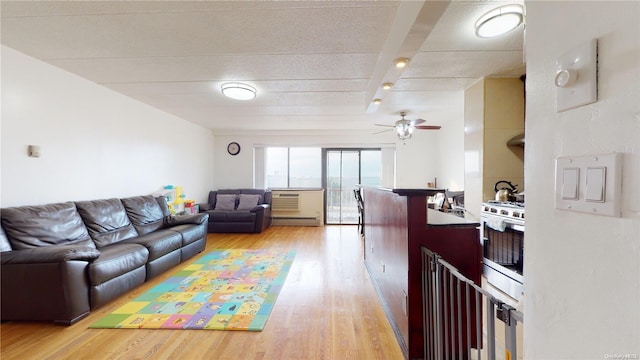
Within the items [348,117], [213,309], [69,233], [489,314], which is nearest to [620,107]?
[489,314]

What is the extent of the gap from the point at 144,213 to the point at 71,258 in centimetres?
168

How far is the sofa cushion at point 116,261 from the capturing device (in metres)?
2.24

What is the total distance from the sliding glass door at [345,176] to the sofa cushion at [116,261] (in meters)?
4.42

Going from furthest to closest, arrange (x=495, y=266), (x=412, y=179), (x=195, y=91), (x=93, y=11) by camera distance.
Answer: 1. (x=412, y=179)
2. (x=195, y=91)
3. (x=495, y=266)
4. (x=93, y=11)

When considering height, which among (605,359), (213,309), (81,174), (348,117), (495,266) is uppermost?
(348,117)

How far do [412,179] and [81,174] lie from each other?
6022mm

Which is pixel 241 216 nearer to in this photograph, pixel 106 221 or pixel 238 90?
pixel 106 221

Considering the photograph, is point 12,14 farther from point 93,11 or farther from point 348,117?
point 348,117

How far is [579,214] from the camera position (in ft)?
1.64

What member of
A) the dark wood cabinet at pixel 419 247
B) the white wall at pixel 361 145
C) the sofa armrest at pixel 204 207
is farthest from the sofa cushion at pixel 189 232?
the dark wood cabinet at pixel 419 247

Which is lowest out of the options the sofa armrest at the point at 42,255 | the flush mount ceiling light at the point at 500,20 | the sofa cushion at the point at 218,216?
the sofa cushion at the point at 218,216

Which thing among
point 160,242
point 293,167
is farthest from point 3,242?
point 293,167

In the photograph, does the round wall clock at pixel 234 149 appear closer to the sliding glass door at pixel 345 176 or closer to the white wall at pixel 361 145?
the white wall at pixel 361 145

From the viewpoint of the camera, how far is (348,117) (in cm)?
498
